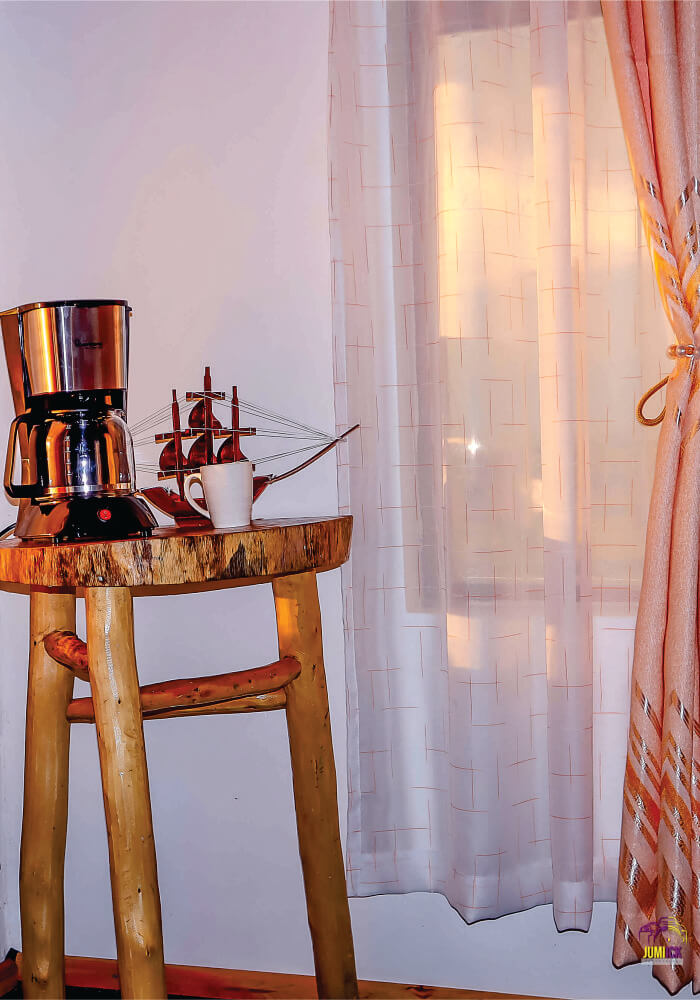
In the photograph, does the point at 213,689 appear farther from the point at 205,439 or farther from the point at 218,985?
the point at 218,985

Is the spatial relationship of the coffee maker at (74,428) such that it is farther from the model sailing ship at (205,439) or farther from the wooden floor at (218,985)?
the wooden floor at (218,985)

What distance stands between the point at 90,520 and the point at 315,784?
49 cm

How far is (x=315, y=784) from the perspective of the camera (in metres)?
1.30

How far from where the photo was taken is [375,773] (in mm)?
1473

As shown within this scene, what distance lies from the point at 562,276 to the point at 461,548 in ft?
1.44

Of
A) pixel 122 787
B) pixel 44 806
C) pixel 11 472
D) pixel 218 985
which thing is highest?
pixel 11 472

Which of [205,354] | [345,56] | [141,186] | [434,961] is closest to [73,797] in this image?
[434,961]

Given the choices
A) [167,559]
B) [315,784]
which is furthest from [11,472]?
[315,784]

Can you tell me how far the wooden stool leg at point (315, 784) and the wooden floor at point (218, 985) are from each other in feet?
0.84

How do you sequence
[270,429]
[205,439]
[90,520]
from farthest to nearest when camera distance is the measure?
[270,429]
[205,439]
[90,520]

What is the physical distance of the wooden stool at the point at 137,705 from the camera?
1.07m

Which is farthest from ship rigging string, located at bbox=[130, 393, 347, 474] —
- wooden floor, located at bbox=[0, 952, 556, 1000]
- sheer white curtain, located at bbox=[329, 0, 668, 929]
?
wooden floor, located at bbox=[0, 952, 556, 1000]

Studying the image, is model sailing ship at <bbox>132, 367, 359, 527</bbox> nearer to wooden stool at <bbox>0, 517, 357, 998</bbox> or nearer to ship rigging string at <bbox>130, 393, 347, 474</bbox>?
ship rigging string at <bbox>130, 393, 347, 474</bbox>

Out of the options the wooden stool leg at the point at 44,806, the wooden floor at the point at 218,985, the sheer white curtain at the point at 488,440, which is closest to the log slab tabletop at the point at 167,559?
the wooden stool leg at the point at 44,806
